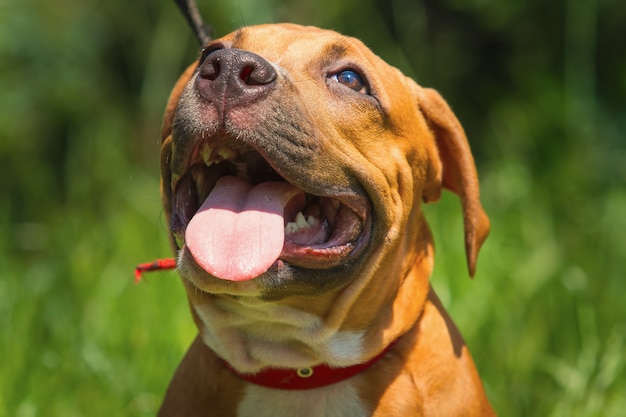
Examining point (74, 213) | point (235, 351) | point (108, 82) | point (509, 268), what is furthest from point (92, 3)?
point (235, 351)

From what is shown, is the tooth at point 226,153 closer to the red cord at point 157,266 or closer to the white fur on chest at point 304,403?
the red cord at point 157,266

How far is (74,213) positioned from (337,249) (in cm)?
410

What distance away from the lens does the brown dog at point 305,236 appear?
127 inches

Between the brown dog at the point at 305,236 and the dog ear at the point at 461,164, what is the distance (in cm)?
2

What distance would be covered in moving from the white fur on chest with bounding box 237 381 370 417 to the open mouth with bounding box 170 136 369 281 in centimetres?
52

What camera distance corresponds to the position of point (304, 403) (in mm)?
3617

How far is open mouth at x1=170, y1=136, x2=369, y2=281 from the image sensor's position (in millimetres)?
3195

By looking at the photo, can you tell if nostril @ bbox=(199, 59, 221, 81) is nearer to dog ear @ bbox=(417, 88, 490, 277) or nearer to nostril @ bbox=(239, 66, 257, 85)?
nostril @ bbox=(239, 66, 257, 85)

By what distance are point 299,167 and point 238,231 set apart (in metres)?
0.28

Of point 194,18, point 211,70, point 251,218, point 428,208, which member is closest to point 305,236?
point 251,218

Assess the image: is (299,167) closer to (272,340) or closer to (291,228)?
(291,228)

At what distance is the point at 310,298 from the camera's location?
3.46m

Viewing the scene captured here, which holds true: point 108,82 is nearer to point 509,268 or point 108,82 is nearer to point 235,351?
point 509,268

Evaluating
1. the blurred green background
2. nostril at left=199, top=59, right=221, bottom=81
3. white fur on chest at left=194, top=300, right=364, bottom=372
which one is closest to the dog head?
nostril at left=199, top=59, right=221, bottom=81
